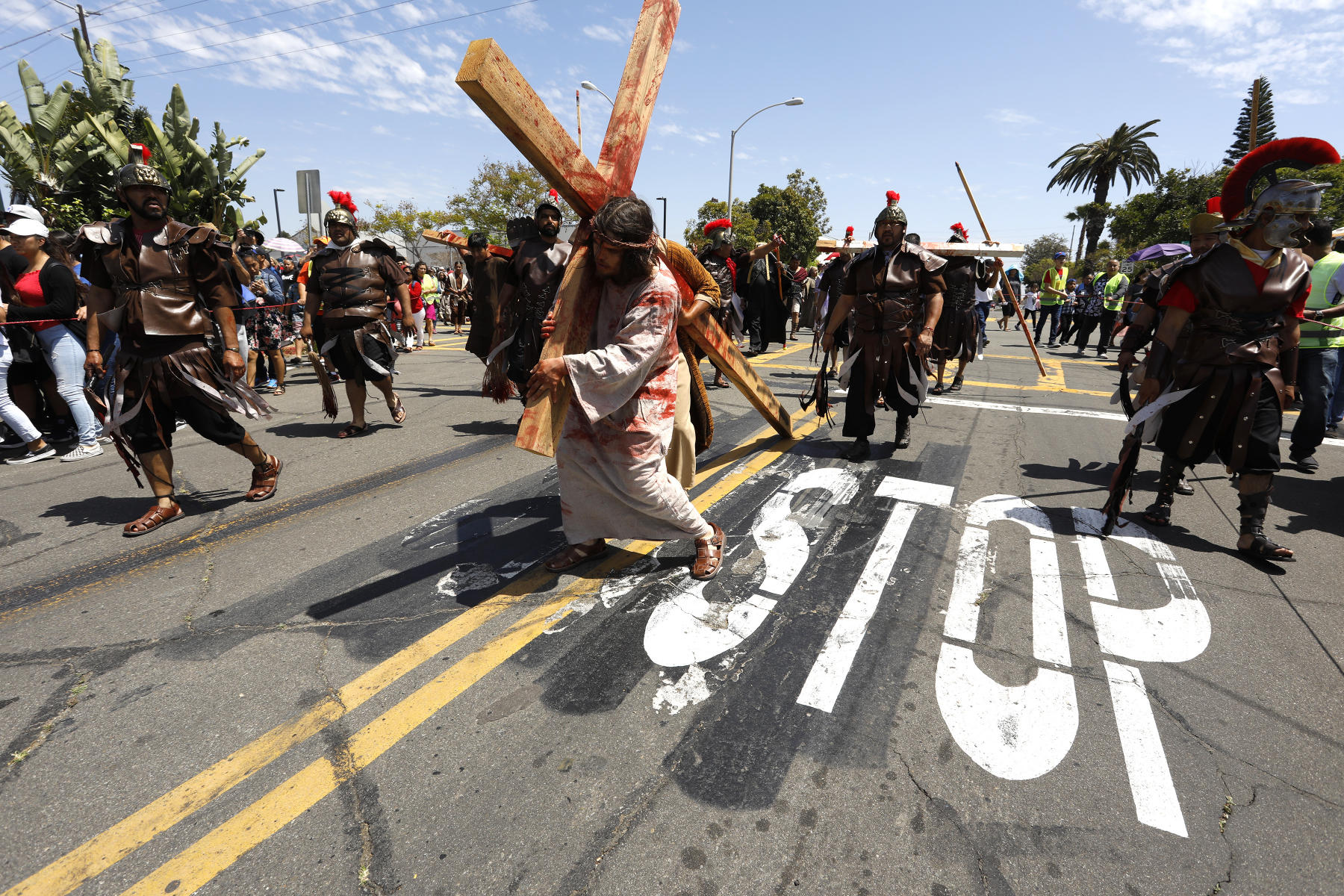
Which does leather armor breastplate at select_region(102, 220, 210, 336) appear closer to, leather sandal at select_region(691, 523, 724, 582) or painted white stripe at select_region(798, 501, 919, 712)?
leather sandal at select_region(691, 523, 724, 582)

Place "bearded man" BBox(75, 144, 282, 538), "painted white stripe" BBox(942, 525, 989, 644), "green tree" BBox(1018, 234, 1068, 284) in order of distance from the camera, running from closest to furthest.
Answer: "painted white stripe" BBox(942, 525, 989, 644)
"bearded man" BBox(75, 144, 282, 538)
"green tree" BBox(1018, 234, 1068, 284)

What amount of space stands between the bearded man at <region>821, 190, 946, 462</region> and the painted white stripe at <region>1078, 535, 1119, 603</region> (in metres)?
1.86

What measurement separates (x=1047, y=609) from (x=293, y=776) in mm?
3079

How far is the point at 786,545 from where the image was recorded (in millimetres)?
3547

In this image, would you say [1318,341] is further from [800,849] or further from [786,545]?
[800,849]

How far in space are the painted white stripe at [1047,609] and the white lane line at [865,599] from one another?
0.66 metres

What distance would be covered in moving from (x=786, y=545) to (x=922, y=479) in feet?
6.07

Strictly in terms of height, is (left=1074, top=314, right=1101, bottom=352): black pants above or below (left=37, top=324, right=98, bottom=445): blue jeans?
above

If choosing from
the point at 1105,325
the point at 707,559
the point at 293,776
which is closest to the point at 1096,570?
the point at 707,559

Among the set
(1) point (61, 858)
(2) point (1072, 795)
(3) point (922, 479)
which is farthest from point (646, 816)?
(3) point (922, 479)

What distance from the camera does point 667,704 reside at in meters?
2.24

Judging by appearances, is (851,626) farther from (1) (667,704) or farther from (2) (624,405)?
(2) (624,405)

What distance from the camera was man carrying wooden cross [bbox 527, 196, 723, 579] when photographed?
2.61m

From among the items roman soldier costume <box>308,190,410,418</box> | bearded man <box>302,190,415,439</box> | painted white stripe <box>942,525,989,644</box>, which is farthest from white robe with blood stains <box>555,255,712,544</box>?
roman soldier costume <box>308,190,410,418</box>
